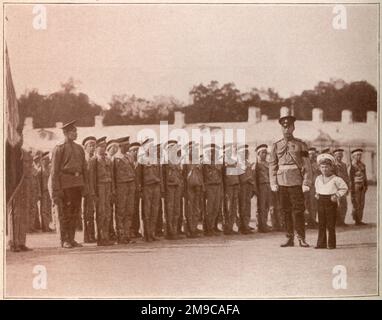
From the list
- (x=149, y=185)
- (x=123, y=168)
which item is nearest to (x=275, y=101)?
(x=149, y=185)

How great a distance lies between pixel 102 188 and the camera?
7301 mm

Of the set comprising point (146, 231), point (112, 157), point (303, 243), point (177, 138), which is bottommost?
point (303, 243)

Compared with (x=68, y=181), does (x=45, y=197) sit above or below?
below

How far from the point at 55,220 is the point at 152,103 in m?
1.30

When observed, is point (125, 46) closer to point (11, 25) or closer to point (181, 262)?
point (11, 25)

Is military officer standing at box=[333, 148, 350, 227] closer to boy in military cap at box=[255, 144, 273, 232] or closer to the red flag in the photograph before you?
boy in military cap at box=[255, 144, 273, 232]

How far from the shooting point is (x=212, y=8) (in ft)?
23.8

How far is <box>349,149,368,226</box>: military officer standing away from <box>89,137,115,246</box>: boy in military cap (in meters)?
2.07

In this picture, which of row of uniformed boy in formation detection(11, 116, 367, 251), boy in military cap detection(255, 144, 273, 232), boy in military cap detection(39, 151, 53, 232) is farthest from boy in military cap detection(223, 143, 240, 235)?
boy in military cap detection(39, 151, 53, 232)

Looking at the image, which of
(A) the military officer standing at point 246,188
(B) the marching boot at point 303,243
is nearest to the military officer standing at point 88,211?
(A) the military officer standing at point 246,188

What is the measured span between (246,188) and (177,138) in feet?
2.43

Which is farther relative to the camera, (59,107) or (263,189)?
(263,189)

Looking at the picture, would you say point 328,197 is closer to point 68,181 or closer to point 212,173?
point 212,173
